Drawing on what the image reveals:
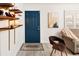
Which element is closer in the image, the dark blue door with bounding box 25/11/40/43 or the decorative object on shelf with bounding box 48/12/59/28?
the dark blue door with bounding box 25/11/40/43

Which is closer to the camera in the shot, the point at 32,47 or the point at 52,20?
the point at 32,47

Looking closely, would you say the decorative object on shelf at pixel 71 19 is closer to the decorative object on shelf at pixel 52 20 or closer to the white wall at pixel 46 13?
the white wall at pixel 46 13

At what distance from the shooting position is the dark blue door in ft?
19.3

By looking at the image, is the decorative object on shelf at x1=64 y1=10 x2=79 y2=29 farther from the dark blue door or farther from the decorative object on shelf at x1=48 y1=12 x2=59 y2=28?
the dark blue door

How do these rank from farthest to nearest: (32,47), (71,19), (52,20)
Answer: (52,20)
(71,19)
(32,47)

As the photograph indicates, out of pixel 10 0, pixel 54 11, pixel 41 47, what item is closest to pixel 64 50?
pixel 41 47

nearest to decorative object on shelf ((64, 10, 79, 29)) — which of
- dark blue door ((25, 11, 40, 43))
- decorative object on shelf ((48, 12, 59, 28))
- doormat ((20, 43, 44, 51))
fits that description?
decorative object on shelf ((48, 12, 59, 28))

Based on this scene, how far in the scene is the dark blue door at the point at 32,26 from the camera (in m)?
5.89

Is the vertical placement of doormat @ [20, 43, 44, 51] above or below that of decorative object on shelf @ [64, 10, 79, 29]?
below

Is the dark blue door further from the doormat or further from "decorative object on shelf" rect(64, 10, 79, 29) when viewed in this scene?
"decorative object on shelf" rect(64, 10, 79, 29)

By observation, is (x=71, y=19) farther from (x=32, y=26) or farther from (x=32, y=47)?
(x=32, y=47)

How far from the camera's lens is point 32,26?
616 cm

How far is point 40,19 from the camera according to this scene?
655 centimetres

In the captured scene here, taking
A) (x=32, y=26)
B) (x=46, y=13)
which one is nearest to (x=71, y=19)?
(x=46, y=13)
